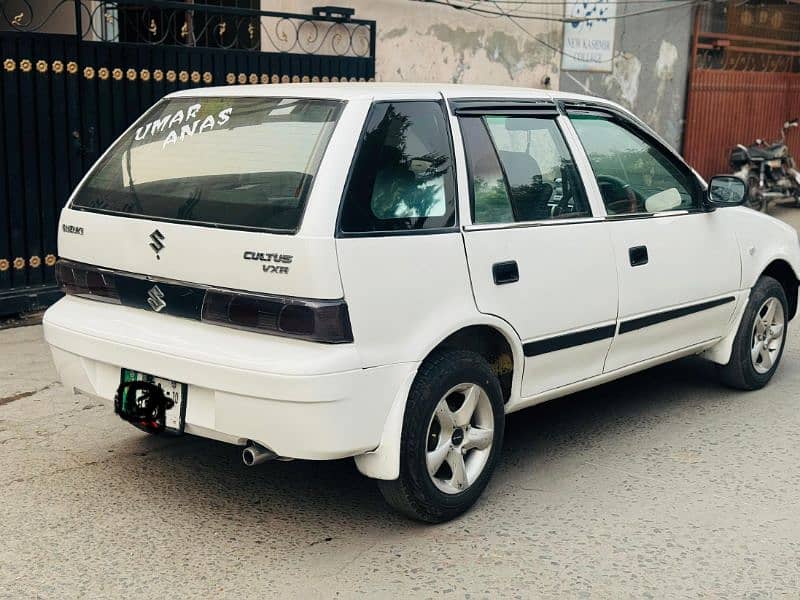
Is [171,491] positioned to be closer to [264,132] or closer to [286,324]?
[286,324]

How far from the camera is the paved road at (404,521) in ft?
12.3

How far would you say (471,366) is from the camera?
4.18m

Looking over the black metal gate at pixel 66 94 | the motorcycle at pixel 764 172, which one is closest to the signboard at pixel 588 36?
the motorcycle at pixel 764 172

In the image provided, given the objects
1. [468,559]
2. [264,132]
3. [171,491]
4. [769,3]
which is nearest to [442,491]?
[468,559]

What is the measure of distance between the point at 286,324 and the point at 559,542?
4.53ft

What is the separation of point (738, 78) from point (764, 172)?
1.70 m

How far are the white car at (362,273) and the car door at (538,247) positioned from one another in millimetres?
10

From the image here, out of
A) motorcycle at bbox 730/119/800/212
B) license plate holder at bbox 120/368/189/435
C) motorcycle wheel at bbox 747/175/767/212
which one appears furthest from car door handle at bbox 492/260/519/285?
motorcycle wheel at bbox 747/175/767/212

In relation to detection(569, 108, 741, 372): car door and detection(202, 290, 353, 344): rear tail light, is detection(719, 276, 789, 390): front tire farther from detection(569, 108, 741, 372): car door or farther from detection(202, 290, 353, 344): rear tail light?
detection(202, 290, 353, 344): rear tail light

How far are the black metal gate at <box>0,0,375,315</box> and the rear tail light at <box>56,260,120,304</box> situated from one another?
3.21 meters

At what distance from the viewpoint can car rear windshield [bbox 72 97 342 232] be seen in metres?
3.87

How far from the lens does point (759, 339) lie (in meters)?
6.17

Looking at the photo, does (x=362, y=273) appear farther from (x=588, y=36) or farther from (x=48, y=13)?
(x=588, y=36)

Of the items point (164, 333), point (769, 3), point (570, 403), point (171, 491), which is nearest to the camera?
point (164, 333)
